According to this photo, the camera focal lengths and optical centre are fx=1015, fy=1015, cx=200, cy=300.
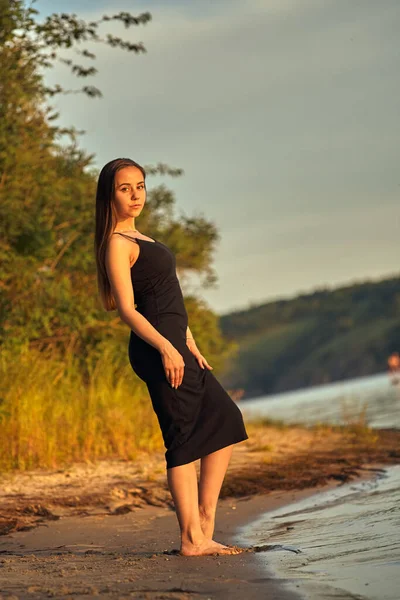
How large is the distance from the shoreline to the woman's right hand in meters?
0.82

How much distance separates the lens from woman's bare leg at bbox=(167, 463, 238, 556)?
4729 mm

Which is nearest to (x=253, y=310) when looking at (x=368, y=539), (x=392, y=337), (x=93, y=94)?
(x=392, y=337)

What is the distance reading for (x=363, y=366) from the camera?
8944 centimetres

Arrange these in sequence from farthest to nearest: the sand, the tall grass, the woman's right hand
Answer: the tall grass, the woman's right hand, the sand

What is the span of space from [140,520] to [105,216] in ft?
8.09

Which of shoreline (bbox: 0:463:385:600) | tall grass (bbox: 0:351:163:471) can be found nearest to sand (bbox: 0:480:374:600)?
shoreline (bbox: 0:463:385:600)

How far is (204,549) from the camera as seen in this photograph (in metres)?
4.73

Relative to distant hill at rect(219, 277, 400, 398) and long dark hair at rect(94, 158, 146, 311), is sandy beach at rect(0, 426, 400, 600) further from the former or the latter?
distant hill at rect(219, 277, 400, 398)

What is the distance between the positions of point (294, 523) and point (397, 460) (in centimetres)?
354

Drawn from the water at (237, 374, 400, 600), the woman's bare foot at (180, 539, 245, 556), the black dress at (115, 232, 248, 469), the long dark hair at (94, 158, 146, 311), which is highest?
the long dark hair at (94, 158, 146, 311)

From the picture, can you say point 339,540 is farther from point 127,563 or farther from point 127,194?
point 127,194

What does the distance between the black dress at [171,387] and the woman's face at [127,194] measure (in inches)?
5.7

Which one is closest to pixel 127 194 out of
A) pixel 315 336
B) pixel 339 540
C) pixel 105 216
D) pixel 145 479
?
pixel 105 216

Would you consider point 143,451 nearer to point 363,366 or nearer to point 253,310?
point 363,366
